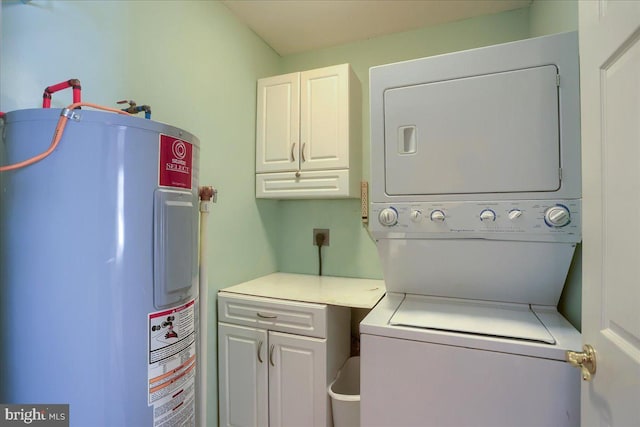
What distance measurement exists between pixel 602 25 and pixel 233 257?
1.90 meters

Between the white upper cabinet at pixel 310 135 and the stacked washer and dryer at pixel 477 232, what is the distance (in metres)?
0.64

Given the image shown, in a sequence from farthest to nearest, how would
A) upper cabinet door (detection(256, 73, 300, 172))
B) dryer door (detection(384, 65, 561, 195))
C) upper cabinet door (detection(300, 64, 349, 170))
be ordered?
upper cabinet door (detection(256, 73, 300, 172))
upper cabinet door (detection(300, 64, 349, 170))
dryer door (detection(384, 65, 561, 195))

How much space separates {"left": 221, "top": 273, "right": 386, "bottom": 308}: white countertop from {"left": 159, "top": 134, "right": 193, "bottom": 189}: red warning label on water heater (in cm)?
98

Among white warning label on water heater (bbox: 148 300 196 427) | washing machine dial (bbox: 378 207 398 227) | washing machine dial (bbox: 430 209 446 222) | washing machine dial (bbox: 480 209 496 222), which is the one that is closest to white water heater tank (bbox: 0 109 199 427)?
white warning label on water heater (bbox: 148 300 196 427)

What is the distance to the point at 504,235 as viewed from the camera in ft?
3.91

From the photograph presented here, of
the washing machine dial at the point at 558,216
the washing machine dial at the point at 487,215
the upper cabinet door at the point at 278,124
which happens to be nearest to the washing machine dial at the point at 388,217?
the washing machine dial at the point at 487,215

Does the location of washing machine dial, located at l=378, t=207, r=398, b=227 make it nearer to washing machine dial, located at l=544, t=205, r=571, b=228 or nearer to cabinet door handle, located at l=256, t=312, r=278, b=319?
washing machine dial, located at l=544, t=205, r=571, b=228

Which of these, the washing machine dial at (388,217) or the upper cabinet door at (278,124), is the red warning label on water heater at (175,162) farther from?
the upper cabinet door at (278,124)

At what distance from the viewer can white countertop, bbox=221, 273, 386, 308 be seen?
1625mm

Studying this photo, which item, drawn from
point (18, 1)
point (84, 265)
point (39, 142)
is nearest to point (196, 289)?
point (84, 265)

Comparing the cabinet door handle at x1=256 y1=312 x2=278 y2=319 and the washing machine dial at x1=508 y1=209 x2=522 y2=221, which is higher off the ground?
the washing machine dial at x1=508 y1=209 x2=522 y2=221

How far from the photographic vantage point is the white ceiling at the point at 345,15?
1.86m

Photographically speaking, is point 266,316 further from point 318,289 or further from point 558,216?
point 558,216

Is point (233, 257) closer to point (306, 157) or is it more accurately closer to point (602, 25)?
point (306, 157)
